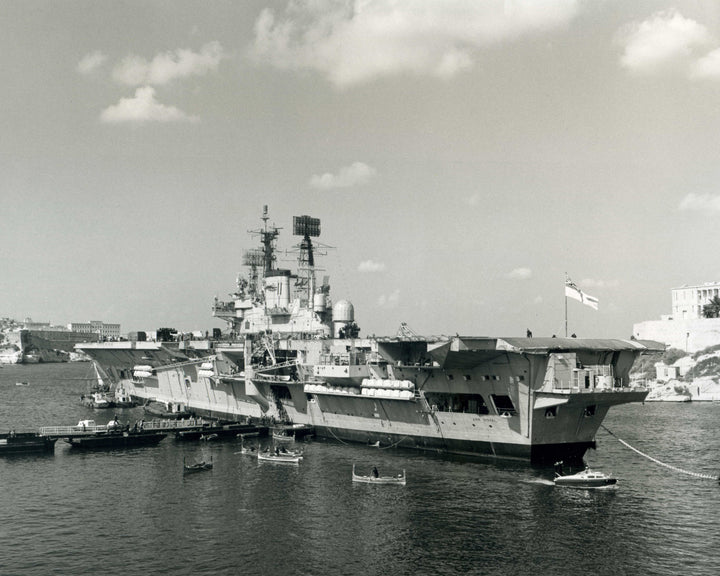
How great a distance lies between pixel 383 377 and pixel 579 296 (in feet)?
34.2

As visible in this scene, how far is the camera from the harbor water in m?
19.1

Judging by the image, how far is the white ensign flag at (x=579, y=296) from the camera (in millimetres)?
31031

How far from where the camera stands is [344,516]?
76.5 feet

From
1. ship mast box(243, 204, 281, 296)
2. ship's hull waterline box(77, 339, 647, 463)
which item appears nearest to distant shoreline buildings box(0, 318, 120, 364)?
ship mast box(243, 204, 281, 296)

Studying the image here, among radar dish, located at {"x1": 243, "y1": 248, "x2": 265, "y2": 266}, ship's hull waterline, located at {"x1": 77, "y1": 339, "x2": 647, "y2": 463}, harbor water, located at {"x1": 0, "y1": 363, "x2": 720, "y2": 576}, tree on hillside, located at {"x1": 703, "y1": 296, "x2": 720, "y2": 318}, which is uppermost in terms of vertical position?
radar dish, located at {"x1": 243, "y1": 248, "x2": 265, "y2": 266}

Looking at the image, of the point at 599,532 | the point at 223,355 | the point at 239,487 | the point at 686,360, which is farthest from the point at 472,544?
the point at 686,360

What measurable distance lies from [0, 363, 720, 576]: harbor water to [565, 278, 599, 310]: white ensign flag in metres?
7.25

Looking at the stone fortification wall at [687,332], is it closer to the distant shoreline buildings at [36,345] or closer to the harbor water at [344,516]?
the harbor water at [344,516]

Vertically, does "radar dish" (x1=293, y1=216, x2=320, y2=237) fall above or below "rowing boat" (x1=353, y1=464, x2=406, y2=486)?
above

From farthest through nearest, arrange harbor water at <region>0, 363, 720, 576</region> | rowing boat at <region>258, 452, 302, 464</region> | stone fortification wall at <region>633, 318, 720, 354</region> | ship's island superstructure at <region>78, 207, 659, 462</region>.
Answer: stone fortification wall at <region>633, 318, 720, 354</region> → rowing boat at <region>258, 452, 302, 464</region> → ship's island superstructure at <region>78, 207, 659, 462</region> → harbor water at <region>0, 363, 720, 576</region>

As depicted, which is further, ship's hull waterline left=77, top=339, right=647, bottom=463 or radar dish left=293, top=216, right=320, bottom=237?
radar dish left=293, top=216, right=320, bottom=237

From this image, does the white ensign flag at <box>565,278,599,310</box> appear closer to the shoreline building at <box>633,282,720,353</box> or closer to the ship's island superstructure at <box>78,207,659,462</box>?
the ship's island superstructure at <box>78,207,659,462</box>

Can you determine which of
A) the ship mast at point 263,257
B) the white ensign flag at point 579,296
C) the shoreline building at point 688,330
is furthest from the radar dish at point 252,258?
the shoreline building at point 688,330

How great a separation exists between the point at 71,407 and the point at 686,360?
199ft
